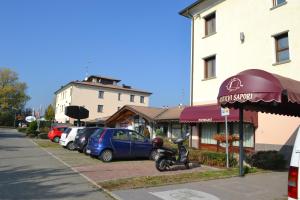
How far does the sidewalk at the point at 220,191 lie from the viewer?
30.0 feet

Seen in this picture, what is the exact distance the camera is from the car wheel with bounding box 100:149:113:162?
55.4 feet

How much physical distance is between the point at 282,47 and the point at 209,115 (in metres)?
5.48

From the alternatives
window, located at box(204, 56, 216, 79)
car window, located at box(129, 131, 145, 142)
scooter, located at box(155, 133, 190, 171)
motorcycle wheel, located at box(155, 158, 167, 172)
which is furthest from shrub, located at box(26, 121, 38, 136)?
motorcycle wheel, located at box(155, 158, 167, 172)

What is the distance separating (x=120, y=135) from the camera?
1769 cm

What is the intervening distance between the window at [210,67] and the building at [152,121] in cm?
528

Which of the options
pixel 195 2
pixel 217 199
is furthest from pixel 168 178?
pixel 195 2

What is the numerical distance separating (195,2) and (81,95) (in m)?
41.8

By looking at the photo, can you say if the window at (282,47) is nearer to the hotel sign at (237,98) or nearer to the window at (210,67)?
the window at (210,67)

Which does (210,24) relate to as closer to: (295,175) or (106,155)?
(106,155)

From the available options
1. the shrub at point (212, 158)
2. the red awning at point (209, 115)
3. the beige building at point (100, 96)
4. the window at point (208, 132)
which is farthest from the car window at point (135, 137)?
the beige building at point (100, 96)

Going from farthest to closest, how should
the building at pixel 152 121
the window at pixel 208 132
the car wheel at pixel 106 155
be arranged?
1. the building at pixel 152 121
2. the window at pixel 208 132
3. the car wheel at pixel 106 155

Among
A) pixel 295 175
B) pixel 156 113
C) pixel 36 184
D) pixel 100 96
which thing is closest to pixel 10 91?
pixel 100 96

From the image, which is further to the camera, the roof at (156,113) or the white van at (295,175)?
the roof at (156,113)

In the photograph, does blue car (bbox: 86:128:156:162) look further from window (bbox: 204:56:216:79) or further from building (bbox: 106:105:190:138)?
building (bbox: 106:105:190:138)
